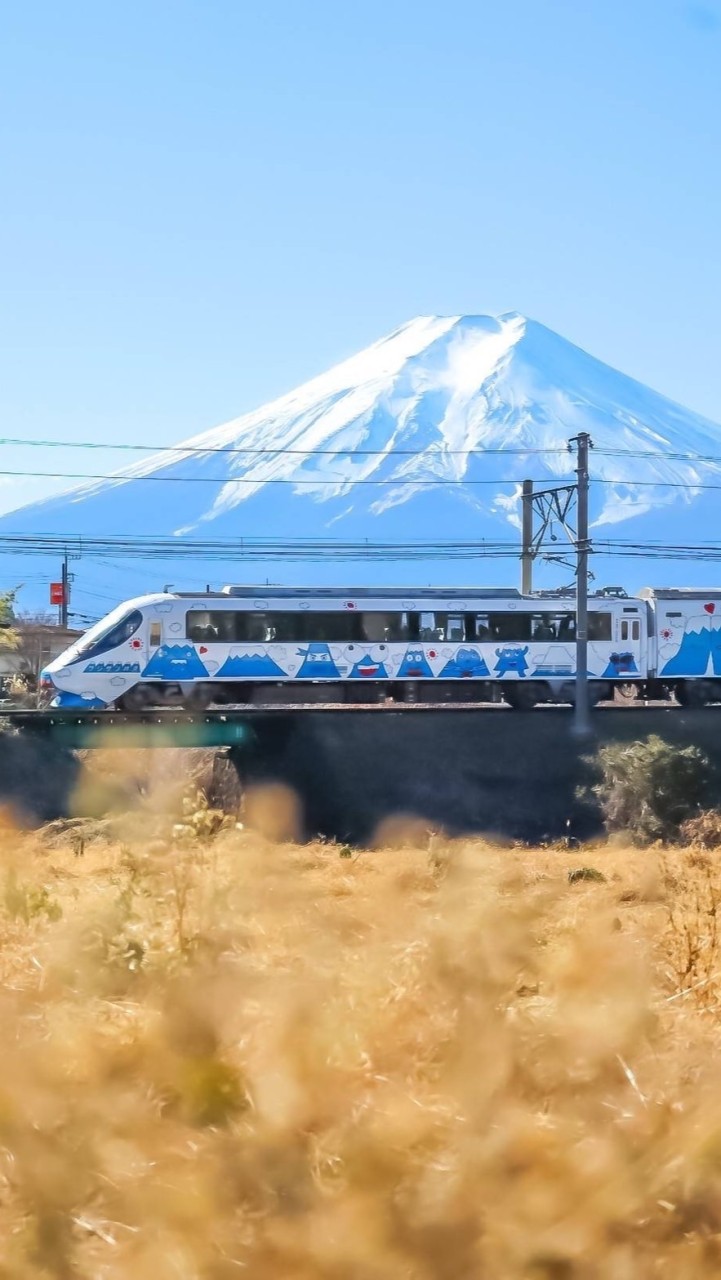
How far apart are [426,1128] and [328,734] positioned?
2993cm

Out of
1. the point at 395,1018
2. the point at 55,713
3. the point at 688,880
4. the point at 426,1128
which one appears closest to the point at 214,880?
the point at 395,1018

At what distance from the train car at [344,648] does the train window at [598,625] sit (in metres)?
0.03

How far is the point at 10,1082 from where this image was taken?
2586 mm

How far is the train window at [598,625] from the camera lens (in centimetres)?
3294

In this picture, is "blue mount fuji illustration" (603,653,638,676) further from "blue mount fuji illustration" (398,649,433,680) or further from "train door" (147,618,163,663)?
"train door" (147,618,163,663)

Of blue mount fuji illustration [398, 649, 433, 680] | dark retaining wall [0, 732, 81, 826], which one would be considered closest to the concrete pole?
blue mount fuji illustration [398, 649, 433, 680]

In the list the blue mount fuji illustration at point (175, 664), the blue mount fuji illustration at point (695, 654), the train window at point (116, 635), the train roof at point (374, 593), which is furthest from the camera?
the blue mount fuji illustration at point (695, 654)

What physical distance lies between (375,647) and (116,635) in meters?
6.82

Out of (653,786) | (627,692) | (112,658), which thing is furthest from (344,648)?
(627,692)

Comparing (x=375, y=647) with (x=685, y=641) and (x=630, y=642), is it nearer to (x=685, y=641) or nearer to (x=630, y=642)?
(x=630, y=642)

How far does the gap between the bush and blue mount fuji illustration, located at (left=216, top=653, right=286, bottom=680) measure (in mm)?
9191

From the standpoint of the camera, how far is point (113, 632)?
3097 cm

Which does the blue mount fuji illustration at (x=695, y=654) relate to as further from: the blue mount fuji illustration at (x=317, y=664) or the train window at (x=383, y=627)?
the blue mount fuji illustration at (x=317, y=664)

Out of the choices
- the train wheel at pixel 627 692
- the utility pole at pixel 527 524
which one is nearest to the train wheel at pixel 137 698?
the utility pole at pixel 527 524
